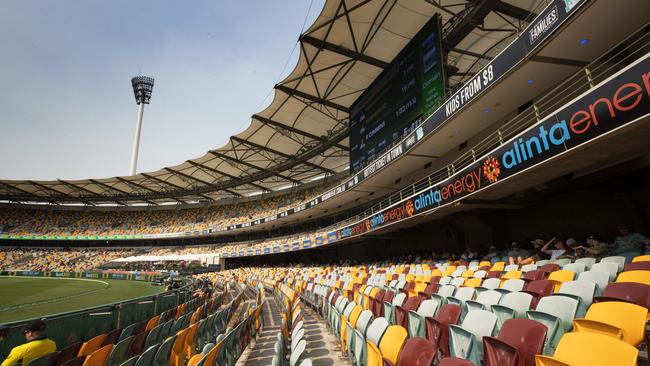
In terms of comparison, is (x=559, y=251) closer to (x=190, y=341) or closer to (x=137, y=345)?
(x=190, y=341)

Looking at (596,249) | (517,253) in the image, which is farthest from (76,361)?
(517,253)

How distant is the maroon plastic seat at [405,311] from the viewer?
516 centimetres

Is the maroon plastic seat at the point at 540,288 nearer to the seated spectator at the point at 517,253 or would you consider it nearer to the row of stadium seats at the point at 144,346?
the seated spectator at the point at 517,253

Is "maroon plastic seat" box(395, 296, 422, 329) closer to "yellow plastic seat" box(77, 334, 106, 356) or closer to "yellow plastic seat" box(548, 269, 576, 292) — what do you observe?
"yellow plastic seat" box(548, 269, 576, 292)

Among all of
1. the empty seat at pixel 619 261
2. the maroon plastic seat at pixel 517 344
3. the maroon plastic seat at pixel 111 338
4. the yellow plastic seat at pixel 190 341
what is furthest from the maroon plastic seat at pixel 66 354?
the empty seat at pixel 619 261

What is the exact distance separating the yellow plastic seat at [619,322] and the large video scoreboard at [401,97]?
1080 cm

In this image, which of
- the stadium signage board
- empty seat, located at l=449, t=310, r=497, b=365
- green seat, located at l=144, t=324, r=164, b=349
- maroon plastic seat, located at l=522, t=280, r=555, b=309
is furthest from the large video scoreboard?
green seat, located at l=144, t=324, r=164, b=349

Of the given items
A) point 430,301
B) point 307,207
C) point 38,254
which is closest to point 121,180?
point 38,254

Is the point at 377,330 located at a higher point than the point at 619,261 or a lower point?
lower

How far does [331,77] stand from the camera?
20.0 metres

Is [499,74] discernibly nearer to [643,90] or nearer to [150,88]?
[643,90]

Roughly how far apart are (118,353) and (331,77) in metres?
18.1

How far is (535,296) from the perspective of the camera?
454 centimetres

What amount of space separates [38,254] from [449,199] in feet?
208
